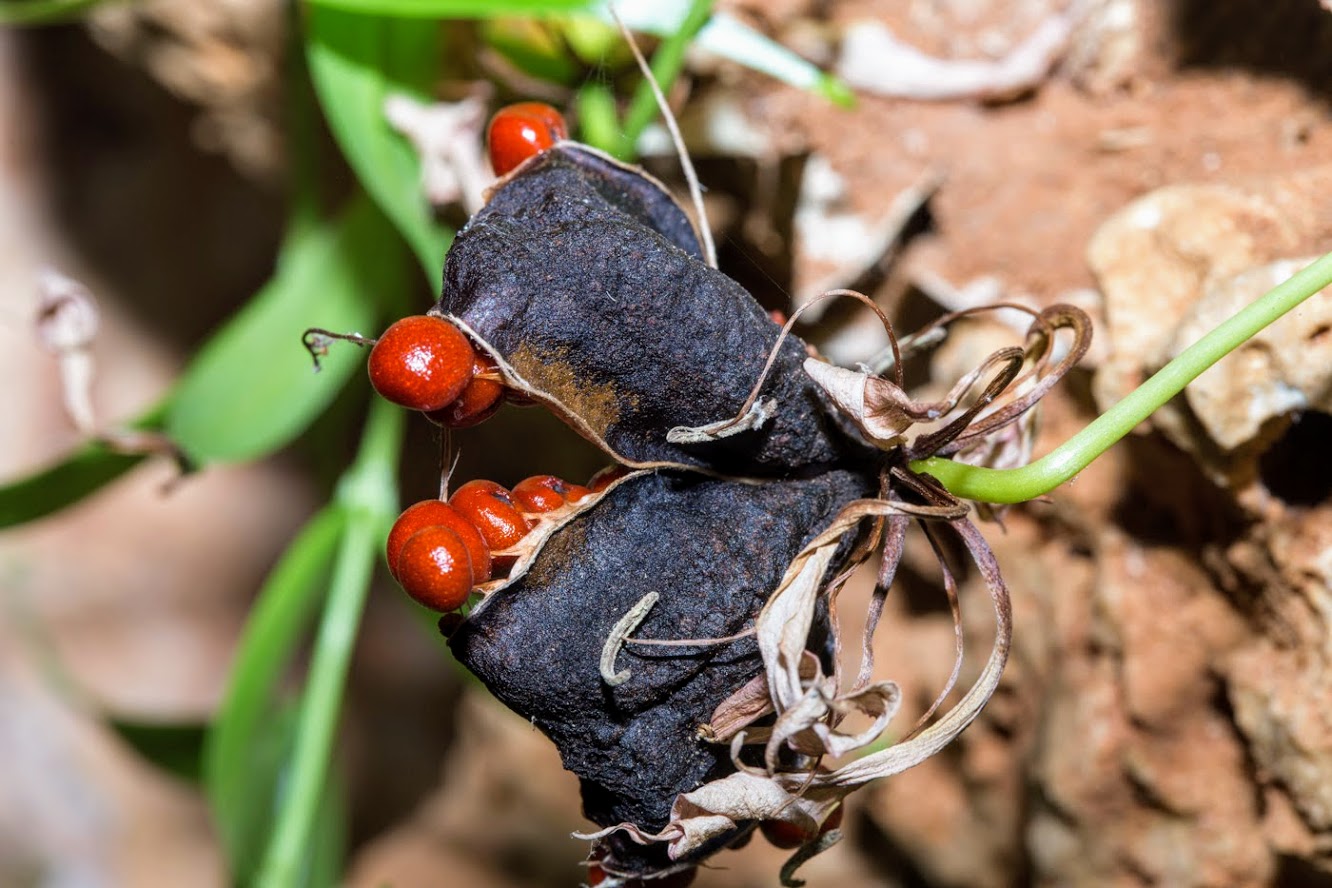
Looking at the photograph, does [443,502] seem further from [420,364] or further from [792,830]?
[792,830]

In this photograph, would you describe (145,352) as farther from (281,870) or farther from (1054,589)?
(1054,589)

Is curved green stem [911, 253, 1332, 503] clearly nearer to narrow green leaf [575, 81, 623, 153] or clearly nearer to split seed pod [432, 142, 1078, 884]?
split seed pod [432, 142, 1078, 884]

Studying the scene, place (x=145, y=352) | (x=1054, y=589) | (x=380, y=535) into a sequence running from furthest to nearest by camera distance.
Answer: (x=145, y=352) < (x=380, y=535) < (x=1054, y=589)

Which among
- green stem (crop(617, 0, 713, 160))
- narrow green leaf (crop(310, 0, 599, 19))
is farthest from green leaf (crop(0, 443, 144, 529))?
green stem (crop(617, 0, 713, 160))

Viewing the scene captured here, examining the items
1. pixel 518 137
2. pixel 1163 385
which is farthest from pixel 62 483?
pixel 1163 385

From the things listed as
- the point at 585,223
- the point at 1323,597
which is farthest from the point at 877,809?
the point at 585,223

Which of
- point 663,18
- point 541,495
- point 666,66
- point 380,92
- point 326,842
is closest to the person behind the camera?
point 541,495
